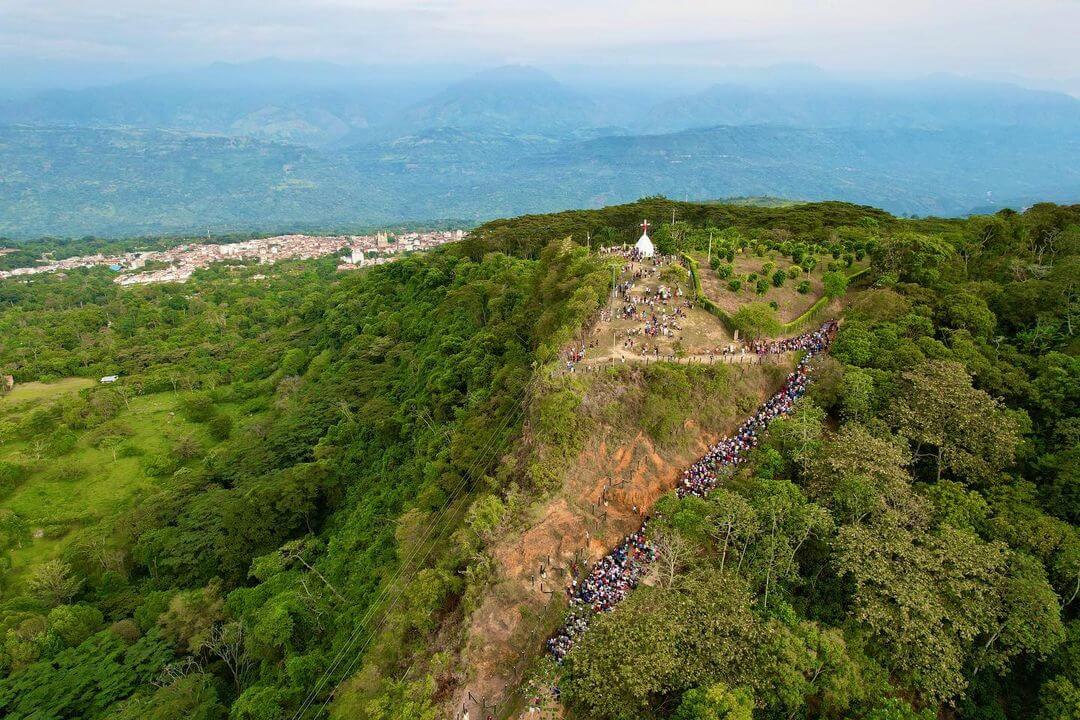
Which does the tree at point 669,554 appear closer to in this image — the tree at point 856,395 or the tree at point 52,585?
the tree at point 856,395

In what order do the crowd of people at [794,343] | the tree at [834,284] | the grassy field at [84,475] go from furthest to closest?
the grassy field at [84,475] → the tree at [834,284] → the crowd of people at [794,343]

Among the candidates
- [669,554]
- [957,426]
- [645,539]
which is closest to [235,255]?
[645,539]

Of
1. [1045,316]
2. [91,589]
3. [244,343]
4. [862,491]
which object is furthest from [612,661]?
[244,343]

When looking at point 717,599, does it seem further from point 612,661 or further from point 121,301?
point 121,301

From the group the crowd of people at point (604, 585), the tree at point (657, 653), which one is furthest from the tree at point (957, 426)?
the crowd of people at point (604, 585)

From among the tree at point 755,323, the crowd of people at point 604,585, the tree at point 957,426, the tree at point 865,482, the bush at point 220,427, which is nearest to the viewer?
the crowd of people at point 604,585

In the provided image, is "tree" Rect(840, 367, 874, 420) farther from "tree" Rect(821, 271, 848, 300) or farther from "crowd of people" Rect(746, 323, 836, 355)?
"tree" Rect(821, 271, 848, 300)

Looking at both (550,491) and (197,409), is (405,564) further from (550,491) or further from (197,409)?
(197,409)
